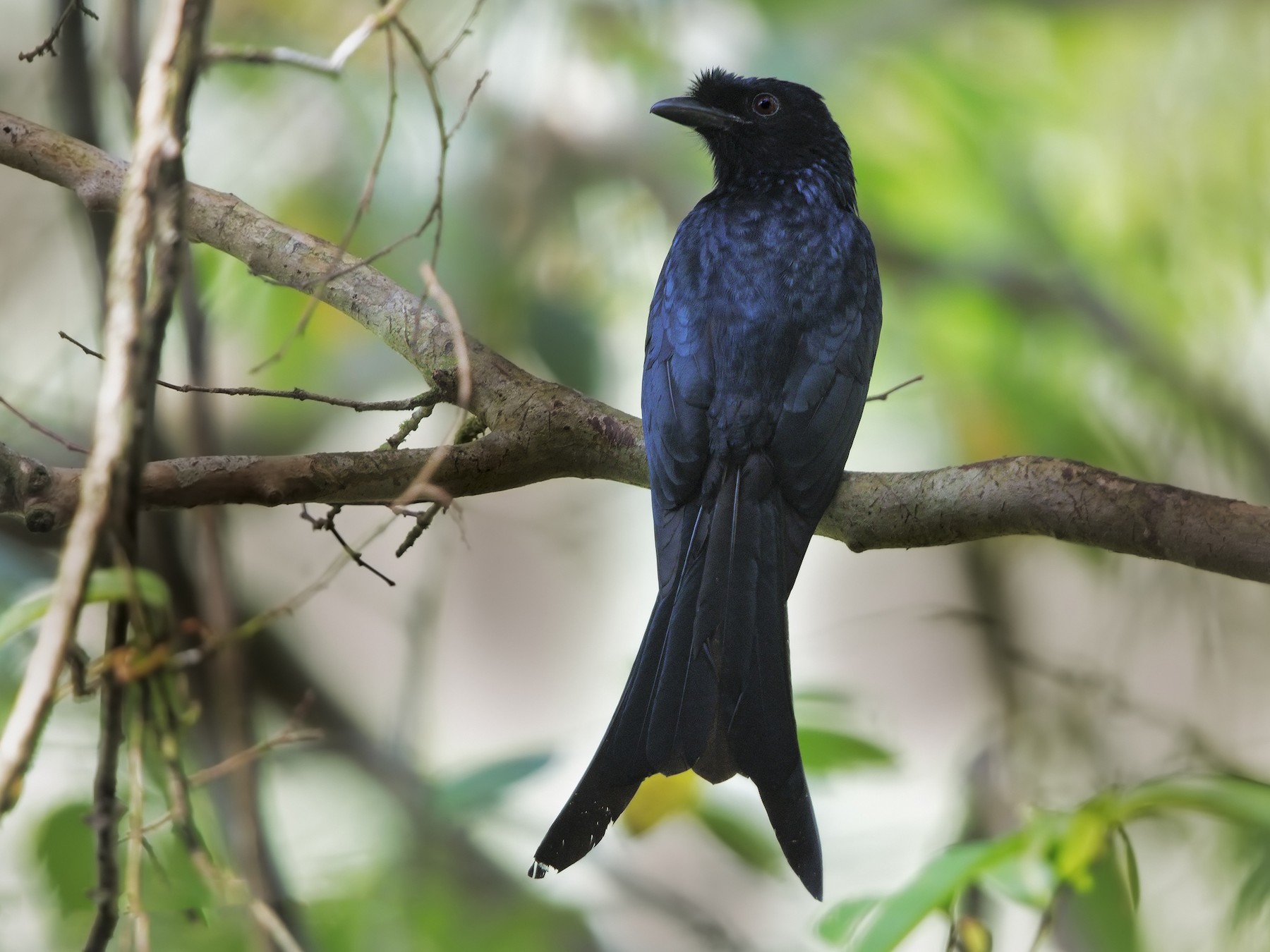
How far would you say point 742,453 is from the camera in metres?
2.80

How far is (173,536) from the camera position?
427 centimetres

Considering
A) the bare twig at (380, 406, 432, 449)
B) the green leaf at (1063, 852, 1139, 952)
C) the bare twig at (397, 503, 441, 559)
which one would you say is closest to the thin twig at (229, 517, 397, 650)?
the bare twig at (397, 503, 441, 559)

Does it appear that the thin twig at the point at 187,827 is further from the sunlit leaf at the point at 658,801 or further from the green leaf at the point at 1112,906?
the green leaf at the point at 1112,906

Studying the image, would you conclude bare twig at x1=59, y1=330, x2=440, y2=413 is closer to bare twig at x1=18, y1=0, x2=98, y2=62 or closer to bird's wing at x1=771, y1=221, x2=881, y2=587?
bare twig at x1=18, y1=0, x2=98, y2=62

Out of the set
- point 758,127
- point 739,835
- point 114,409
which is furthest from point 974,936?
point 758,127

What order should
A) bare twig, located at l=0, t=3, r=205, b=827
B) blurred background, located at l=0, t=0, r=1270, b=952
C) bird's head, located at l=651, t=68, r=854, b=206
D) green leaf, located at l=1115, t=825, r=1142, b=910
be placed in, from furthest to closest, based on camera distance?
bird's head, located at l=651, t=68, r=854, b=206, blurred background, located at l=0, t=0, r=1270, b=952, green leaf, located at l=1115, t=825, r=1142, b=910, bare twig, located at l=0, t=3, r=205, b=827

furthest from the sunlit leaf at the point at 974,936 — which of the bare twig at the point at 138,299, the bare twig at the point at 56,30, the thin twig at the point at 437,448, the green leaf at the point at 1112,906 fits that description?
the bare twig at the point at 56,30

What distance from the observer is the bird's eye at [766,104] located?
12.8 feet

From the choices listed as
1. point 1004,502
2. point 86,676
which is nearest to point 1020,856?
point 1004,502

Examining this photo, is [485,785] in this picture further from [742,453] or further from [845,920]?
[845,920]

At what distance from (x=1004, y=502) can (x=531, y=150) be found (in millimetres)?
3195

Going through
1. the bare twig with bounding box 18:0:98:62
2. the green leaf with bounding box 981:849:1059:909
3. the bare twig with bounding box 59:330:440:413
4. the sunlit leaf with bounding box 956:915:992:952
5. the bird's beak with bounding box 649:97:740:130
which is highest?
the bird's beak with bounding box 649:97:740:130

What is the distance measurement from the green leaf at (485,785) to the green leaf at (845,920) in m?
1.06

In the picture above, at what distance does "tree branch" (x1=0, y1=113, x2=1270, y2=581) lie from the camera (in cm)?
209
